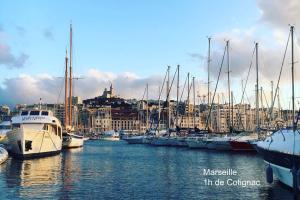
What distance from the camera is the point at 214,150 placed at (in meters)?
84.1

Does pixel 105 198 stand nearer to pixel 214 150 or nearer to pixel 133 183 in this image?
pixel 133 183

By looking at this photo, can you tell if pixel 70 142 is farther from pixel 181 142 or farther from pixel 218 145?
pixel 218 145

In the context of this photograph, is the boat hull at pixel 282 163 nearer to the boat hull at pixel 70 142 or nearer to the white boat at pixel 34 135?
the white boat at pixel 34 135

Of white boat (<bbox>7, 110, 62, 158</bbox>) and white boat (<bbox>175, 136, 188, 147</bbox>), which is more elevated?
white boat (<bbox>7, 110, 62, 158</bbox>)

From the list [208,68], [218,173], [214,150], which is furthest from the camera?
[208,68]

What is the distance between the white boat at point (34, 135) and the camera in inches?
2281

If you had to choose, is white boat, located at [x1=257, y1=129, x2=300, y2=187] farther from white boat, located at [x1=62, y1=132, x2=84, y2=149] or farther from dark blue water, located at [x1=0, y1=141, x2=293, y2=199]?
white boat, located at [x1=62, y1=132, x2=84, y2=149]

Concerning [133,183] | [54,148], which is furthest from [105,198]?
[54,148]

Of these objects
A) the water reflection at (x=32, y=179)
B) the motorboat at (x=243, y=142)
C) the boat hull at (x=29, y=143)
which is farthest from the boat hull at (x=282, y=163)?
the motorboat at (x=243, y=142)

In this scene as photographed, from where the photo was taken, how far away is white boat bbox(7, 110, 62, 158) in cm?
5794

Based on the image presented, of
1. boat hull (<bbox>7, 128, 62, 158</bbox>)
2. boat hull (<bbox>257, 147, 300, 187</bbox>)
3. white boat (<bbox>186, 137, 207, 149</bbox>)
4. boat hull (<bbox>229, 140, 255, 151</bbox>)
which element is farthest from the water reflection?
white boat (<bbox>186, 137, 207, 149</bbox>)

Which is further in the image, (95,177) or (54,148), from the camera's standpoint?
(54,148)

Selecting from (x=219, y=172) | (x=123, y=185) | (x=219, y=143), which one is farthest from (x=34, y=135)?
(x=219, y=143)

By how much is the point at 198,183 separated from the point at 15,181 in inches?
581
